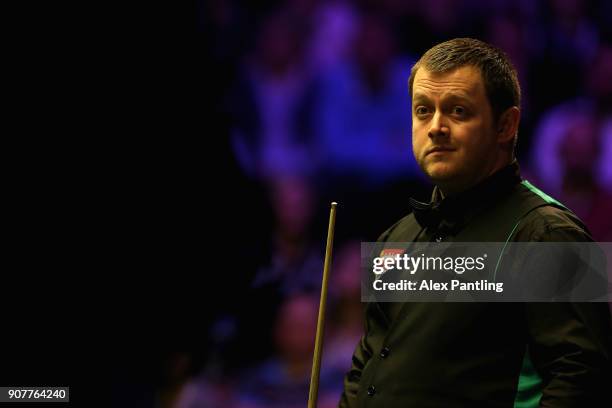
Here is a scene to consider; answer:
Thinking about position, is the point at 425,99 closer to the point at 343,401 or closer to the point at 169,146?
the point at 343,401

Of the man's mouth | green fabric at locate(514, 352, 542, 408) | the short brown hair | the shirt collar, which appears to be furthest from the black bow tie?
green fabric at locate(514, 352, 542, 408)

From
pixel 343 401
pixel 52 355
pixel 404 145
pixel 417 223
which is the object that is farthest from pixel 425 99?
pixel 52 355

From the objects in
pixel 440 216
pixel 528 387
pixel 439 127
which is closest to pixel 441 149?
pixel 439 127

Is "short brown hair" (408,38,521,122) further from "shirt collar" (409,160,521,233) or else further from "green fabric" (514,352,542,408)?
"green fabric" (514,352,542,408)

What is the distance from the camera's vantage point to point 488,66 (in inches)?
65.3

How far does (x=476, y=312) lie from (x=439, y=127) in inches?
15.8

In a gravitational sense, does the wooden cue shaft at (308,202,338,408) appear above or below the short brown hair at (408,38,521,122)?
below

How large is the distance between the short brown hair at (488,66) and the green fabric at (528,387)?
1.77 feet

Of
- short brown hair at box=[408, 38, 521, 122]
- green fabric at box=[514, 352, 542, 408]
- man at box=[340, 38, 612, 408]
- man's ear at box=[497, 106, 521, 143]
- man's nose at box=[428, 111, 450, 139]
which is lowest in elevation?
green fabric at box=[514, 352, 542, 408]

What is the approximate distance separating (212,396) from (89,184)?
1046mm

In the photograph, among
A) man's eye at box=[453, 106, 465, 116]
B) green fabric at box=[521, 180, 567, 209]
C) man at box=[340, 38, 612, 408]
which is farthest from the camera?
man's eye at box=[453, 106, 465, 116]

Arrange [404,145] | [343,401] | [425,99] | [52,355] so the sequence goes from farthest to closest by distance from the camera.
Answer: [404,145]
[52,355]
[343,401]
[425,99]

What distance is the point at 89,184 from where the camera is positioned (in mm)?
3248

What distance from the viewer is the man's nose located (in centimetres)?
164
